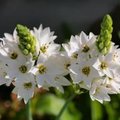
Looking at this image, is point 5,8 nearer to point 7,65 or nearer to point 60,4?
point 60,4

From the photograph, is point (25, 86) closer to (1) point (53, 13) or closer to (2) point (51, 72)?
(2) point (51, 72)

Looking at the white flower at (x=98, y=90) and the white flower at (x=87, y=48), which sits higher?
the white flower at (x=87, y=48)

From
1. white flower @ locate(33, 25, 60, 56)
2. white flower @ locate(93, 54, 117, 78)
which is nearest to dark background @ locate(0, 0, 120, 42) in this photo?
white flower @ locate(33, 25, 60, 56)

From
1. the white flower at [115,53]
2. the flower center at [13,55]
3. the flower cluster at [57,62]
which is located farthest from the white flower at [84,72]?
the flower center at [13,55]

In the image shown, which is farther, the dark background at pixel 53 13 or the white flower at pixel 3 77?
the dark background at pixel 53 13

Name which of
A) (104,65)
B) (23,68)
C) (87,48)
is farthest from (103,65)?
(23,68)

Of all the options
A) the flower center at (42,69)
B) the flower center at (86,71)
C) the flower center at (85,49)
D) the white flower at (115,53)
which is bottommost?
the flower center at (86,71)

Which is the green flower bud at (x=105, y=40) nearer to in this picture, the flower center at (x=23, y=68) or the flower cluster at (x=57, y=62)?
the flower cluster at (x=57, y=62)

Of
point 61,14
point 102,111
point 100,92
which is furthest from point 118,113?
point 61,14
